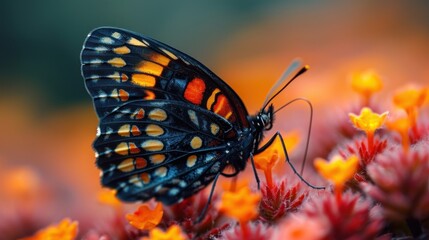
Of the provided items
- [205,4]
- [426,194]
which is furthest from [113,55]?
[205,4]

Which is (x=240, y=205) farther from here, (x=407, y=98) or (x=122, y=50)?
(x=122, y=50)

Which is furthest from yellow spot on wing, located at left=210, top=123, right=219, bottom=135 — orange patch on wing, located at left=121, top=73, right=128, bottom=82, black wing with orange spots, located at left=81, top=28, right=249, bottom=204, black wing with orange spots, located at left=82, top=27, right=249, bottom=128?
orange patch on wing, located at left=121, top=73, right=128, bottom=82

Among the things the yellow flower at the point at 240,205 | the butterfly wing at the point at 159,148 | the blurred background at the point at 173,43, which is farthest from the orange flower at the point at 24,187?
the yellow flower at the point at 240,205

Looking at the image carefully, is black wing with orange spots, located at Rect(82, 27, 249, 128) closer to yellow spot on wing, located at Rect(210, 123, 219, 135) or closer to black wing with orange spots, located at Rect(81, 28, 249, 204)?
black wing with orange spots, located at Rect(81, 28, 249, 204)

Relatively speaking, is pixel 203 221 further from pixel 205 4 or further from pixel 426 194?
pixel 205 4

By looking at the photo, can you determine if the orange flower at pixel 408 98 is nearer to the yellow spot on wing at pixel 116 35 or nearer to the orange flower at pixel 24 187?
the yellow spot on wing at pixel 116 35

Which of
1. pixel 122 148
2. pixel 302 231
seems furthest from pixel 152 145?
pixel 302 231

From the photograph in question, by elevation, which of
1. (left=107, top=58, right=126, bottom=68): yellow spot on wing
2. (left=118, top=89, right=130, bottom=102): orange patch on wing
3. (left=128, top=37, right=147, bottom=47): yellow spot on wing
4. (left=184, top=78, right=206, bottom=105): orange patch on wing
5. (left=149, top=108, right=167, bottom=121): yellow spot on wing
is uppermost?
(left=128, top=37, right=147, bottom=47): yellow spot on wing
